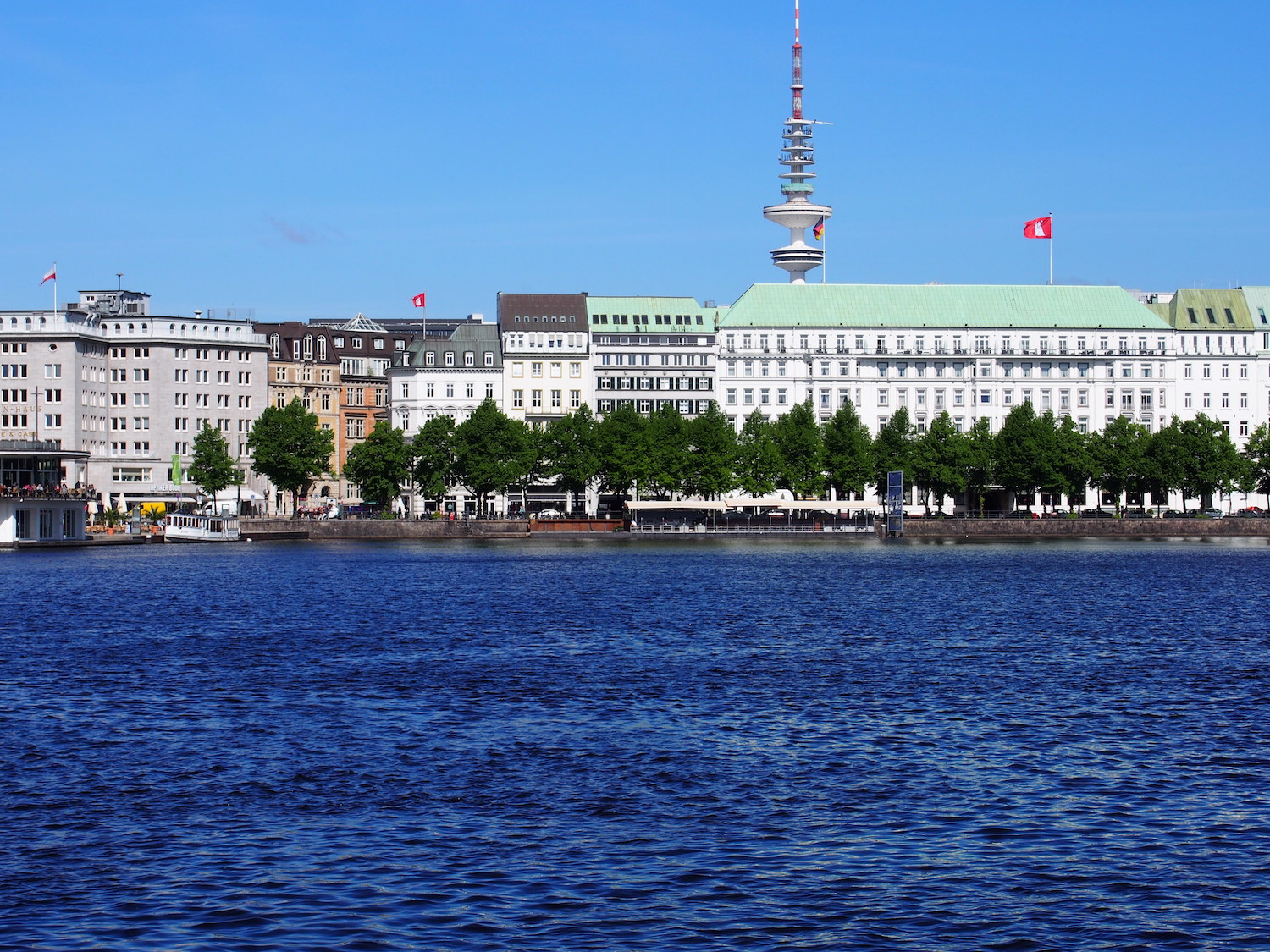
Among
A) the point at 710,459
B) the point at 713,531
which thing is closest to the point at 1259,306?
the point at 710,459

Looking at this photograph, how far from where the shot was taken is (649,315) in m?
187

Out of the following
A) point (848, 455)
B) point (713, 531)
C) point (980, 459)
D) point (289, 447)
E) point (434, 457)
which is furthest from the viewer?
point (980, 459)

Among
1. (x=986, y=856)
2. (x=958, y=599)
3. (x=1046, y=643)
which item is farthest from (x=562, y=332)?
(x=986, y=856)

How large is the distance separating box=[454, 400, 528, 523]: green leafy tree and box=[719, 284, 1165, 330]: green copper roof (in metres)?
34.4

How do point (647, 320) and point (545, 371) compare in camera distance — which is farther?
point (647, 320)

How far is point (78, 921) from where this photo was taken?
74.8 ft

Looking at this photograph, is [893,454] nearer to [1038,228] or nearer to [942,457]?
[942,457]

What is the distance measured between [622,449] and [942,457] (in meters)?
32.1

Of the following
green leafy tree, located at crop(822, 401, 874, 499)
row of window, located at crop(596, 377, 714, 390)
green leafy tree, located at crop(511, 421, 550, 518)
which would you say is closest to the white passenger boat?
green leafy tree, located at crop(511, 421, 550, 518)

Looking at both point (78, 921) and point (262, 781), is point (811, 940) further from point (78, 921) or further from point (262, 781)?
point (262, 781)

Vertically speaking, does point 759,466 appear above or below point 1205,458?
below

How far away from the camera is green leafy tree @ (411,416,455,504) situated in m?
161

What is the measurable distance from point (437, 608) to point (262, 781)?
41591 mm

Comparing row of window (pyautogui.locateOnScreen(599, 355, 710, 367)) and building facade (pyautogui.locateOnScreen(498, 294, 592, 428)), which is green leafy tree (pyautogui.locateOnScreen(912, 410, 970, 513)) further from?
building facade (pyautogui.locateOnScreen(498, 294, 592, 428))
